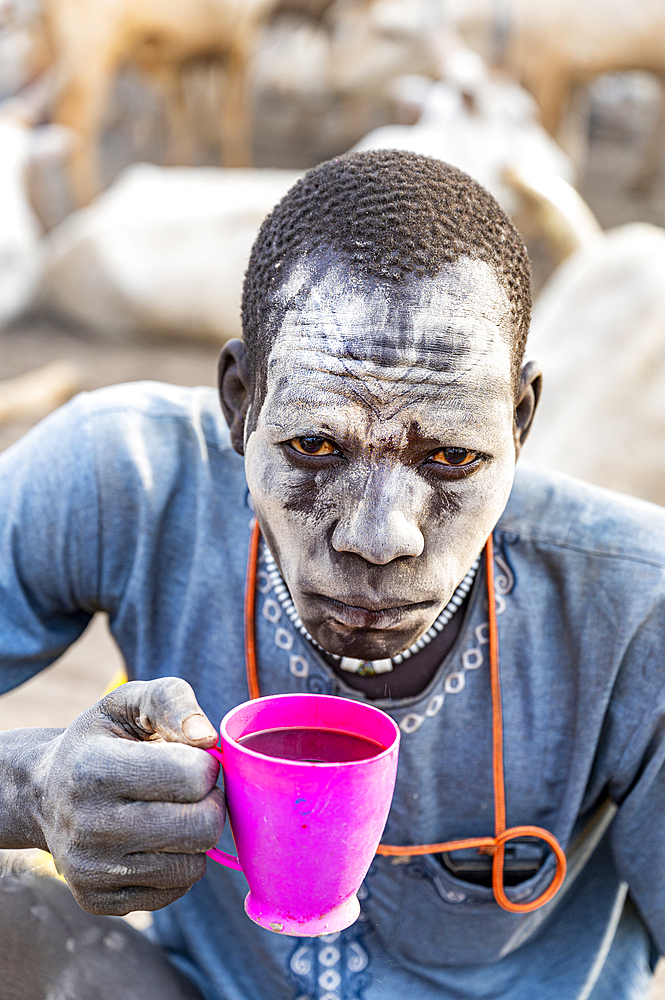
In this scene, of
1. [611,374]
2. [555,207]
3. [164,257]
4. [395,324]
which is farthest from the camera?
[164,257]

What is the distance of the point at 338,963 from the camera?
3.88 feet

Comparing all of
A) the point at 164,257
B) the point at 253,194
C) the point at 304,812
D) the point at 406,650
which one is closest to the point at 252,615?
the point at 406,650

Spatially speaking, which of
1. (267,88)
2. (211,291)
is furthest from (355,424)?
(267,88)

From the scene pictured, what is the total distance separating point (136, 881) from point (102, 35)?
569 cm

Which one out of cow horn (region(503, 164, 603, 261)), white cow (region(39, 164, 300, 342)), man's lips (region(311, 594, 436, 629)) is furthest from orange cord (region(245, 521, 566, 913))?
white cow (region(39, 164, 300, 342))

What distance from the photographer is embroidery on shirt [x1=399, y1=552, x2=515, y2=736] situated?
114cm

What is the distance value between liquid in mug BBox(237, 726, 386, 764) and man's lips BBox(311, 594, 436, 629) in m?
0.10

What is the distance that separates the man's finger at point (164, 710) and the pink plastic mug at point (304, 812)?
0.03 m

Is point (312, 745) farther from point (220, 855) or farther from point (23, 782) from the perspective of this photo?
point (23, 782)

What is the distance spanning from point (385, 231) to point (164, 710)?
45 centimetres

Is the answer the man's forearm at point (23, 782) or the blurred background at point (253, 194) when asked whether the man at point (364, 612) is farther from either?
the blurred background at point (253, 194)

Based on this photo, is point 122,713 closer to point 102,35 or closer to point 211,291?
point 211,291

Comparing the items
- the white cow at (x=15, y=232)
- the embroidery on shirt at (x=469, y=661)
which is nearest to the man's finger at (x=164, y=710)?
the embroidery on shirt at (x=469, y=661)

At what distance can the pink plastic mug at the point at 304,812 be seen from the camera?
0.81m
